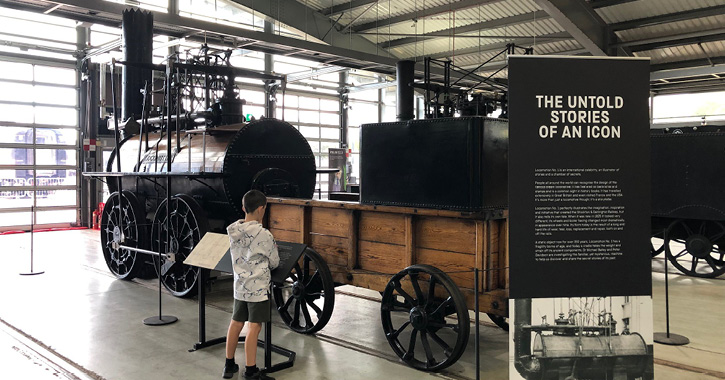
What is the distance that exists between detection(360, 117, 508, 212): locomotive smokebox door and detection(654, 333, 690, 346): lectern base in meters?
2.46

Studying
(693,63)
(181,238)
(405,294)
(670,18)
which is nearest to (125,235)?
(181,238)

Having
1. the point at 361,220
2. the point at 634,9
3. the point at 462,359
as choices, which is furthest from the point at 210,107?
the point at 634,9

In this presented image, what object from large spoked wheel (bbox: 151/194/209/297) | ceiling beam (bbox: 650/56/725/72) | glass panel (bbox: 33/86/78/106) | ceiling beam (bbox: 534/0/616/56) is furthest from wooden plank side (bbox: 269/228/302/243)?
ceiling beam (bbox: 650/56/725/72)

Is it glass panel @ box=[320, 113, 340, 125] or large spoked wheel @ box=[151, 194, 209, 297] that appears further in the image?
glass panel @ box=[320, 113, 340, 125]

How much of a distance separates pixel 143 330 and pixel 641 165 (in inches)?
199

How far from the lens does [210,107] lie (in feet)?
28.6

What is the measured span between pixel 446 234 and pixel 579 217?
170cm

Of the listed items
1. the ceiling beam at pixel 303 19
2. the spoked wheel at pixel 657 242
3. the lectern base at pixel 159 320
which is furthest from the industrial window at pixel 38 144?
the spoked wheel at pixel 657 242

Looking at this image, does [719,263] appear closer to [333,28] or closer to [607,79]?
[607,79]

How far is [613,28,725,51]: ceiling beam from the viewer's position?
14.0 meters

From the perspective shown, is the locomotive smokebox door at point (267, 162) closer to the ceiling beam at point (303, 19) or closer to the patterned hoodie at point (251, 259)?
the patterned hoodie at point (251, 259)

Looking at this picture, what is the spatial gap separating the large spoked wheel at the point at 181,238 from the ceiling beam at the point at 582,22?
7.50m

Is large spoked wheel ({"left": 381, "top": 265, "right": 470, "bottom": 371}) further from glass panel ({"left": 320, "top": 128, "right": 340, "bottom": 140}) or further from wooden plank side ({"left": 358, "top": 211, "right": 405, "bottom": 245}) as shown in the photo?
glass panel ({"left": 320, "top": 128, "right": 340, "bottom": 140})

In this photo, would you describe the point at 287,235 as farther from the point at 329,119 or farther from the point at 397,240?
the point at 329,119
